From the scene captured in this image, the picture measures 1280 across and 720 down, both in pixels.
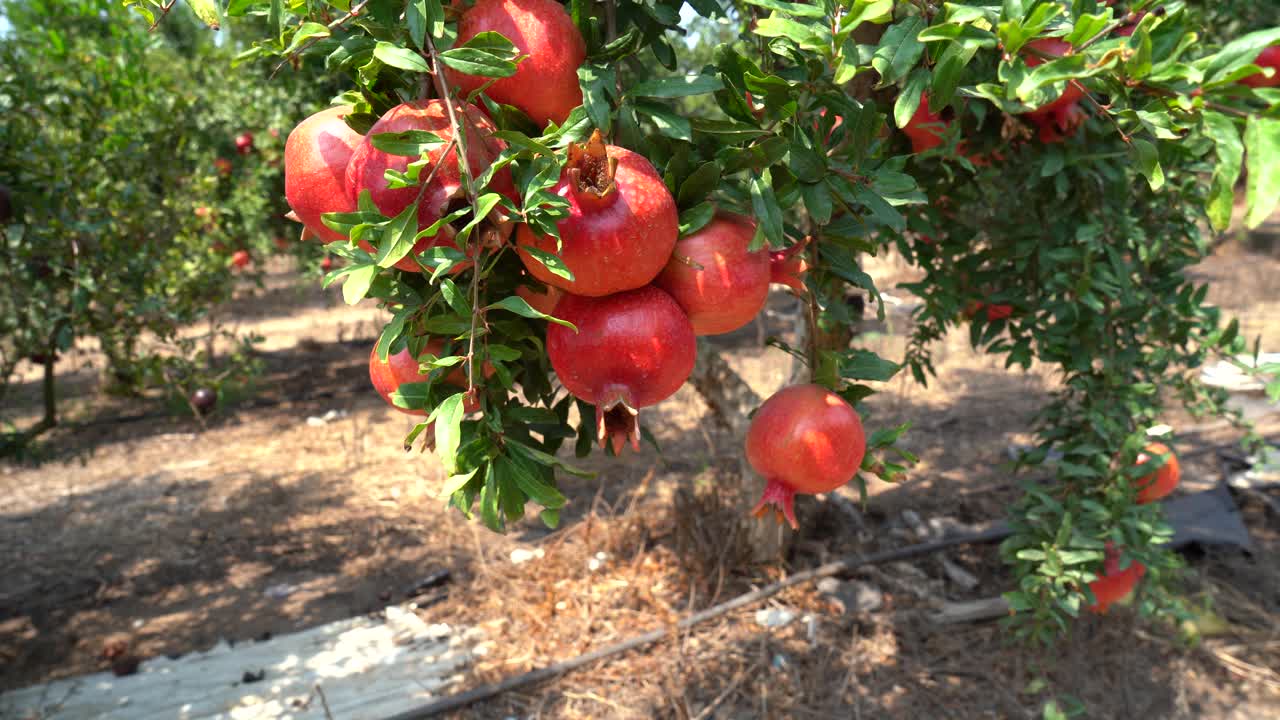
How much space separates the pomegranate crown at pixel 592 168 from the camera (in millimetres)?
708

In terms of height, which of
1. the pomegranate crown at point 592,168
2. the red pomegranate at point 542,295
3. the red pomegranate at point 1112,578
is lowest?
the red pomegranate at point 1112,578

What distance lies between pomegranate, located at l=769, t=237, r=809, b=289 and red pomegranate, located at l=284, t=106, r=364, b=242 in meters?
0.49

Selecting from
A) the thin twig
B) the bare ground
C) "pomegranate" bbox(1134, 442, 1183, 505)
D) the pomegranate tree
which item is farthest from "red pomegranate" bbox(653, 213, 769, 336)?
the thin twig

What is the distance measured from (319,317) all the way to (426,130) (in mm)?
11535

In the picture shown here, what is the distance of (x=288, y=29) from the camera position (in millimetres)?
843

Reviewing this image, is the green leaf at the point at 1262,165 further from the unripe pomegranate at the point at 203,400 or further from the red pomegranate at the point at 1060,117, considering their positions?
the unripe pomegranate at the point at 203,400

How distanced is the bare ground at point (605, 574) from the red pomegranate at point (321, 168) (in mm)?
2454

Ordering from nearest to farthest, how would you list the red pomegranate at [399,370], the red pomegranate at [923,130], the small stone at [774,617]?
the red pomegranate at [399,370]
the red pomegranate at [923,130]
the small stone at [774,617]

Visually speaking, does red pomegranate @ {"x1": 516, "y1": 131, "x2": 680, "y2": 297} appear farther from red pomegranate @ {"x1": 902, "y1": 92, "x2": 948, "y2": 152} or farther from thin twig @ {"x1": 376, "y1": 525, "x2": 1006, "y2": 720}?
thin twig @ {"x1": 376, "y1": 525, "x2": 1006, "y2": 720}

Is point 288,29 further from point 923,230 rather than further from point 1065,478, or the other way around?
point 1065,478

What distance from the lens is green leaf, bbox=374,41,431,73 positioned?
0.69 meters

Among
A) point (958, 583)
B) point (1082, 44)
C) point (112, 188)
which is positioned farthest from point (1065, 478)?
point (112, 188)

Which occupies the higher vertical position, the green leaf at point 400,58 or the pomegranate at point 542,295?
the green leaf at point 400,58

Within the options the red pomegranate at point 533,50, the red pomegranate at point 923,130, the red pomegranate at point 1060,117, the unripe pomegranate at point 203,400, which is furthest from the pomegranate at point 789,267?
the unripe pomegranate at point 203,400
